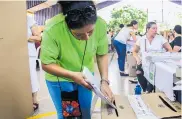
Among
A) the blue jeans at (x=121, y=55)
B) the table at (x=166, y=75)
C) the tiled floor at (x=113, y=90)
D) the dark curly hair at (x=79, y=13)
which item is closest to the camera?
the dark curly hair at (x=79, y=13)

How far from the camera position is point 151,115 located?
938 millimetres

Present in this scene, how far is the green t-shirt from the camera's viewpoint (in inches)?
38.7

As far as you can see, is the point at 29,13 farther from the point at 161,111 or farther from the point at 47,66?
the point at 161,111

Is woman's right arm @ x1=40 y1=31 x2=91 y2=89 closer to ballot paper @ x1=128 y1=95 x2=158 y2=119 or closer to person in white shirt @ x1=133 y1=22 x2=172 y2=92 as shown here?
ballot paper @ x1=128 y1=95 x2=158 y2=119

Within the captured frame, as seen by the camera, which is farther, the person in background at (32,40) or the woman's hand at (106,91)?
the person in background at (32,40)

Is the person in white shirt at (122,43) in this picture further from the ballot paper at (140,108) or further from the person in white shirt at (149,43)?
the ballot paper at (140,108)

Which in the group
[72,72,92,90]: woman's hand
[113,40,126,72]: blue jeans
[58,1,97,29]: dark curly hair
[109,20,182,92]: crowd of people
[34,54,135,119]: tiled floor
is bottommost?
[34,54,135,119]: tiled floor

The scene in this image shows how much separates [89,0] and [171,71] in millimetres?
461

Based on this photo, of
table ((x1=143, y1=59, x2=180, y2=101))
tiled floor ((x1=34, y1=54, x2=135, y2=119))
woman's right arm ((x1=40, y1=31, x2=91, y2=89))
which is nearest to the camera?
woman's right arm ((x1=40, y1=31, x2=91, y2=89))

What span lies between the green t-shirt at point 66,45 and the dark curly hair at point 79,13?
7 cm

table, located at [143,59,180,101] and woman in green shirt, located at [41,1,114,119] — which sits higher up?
woman in green shirt, located at [41,1,114,119]

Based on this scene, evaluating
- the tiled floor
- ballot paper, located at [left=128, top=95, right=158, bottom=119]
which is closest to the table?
ballot paper, located at [left=128, top=95, right=158, bottom=119]

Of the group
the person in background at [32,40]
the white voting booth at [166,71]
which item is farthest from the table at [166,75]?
the person in background at [32,40]

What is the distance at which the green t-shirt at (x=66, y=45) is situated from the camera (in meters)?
0.98
